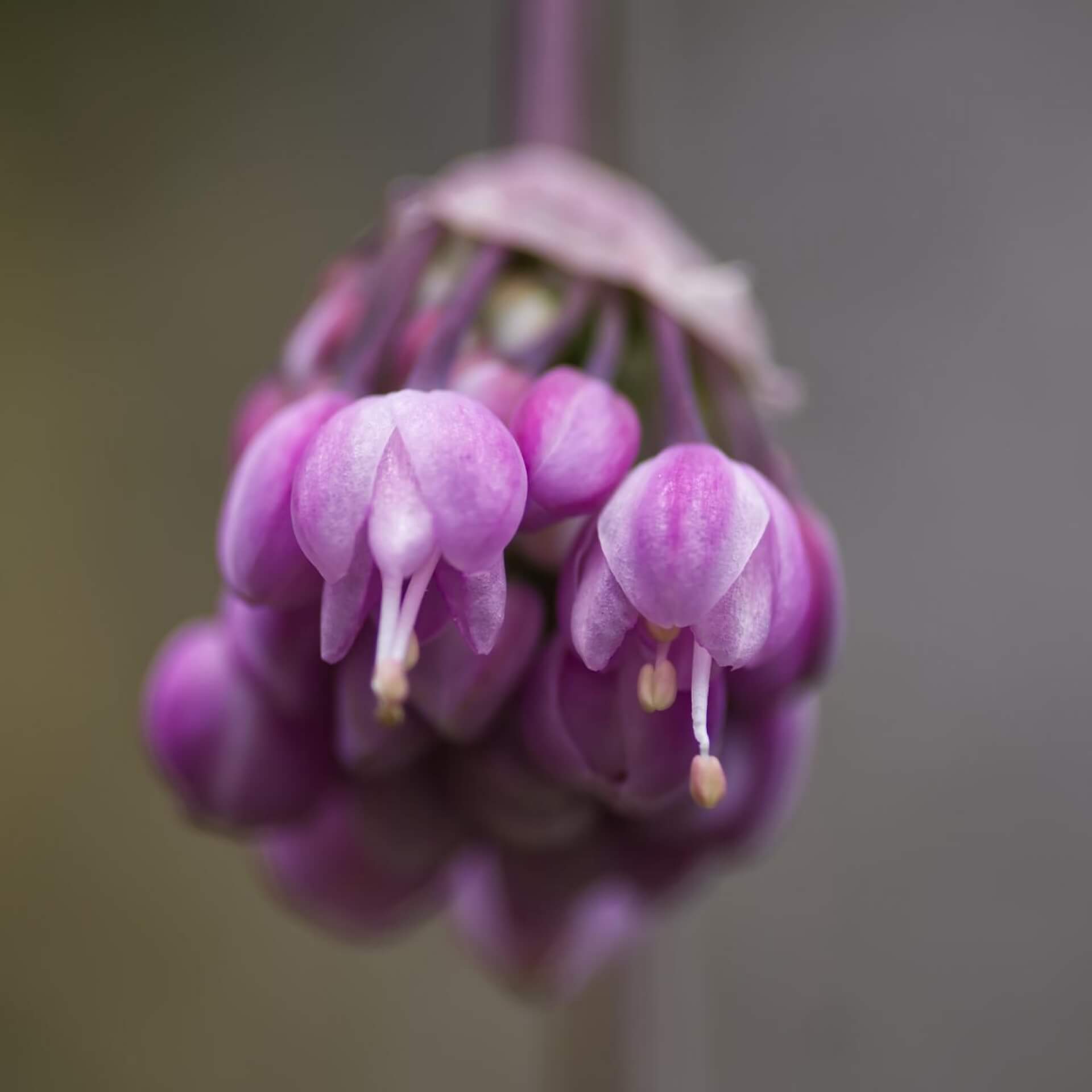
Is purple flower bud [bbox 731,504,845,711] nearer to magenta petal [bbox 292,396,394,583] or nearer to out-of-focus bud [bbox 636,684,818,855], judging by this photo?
out-of-focus bud [bbox 636,684,818,855]

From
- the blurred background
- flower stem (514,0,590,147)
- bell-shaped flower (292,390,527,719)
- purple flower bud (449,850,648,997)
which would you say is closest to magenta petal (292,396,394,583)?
bell-shaped flower (292,390,527,719)

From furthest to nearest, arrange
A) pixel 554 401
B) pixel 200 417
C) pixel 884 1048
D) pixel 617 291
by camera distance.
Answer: pixel 200 417
pixel 884 1048
pixel 617 291
pixel 554 401

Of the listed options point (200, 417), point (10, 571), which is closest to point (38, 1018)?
point (10, 571)

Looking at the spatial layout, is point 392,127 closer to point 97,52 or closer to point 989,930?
point 97,52

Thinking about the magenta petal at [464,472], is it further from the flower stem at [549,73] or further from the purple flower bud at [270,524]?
the flower stem at [549,73]

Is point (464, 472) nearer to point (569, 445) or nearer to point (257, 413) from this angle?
point (569, 445)

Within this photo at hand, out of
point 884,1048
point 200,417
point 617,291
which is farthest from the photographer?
point 200,417
